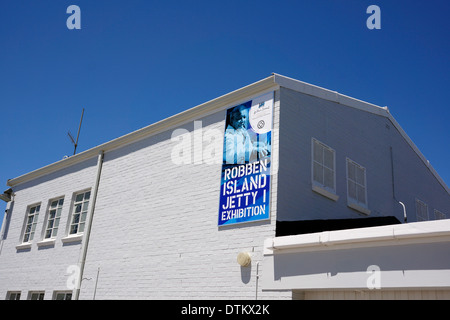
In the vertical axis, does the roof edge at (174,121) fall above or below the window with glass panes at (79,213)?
above

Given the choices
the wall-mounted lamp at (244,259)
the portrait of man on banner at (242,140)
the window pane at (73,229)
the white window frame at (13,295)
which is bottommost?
the white window frame at (13,295)

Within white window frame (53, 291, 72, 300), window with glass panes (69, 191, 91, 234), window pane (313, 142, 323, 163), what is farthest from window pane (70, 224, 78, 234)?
window pane (313, 142, 323, 163)

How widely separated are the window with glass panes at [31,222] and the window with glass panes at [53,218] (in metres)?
1.09

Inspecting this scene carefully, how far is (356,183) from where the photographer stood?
1323 cm

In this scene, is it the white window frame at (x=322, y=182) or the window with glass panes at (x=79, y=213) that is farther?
the window with glass panes at (x=79, y=213)

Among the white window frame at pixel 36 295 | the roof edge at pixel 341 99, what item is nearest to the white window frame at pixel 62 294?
the white window frame at pixel 36 295

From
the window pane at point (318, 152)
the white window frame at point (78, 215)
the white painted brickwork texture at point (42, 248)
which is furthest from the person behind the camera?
the white window frame at point (78, 215)

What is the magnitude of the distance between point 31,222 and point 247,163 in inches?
475

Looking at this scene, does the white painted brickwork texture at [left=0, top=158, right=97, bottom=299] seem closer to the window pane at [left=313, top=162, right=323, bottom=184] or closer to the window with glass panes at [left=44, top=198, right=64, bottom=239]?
the window with glass panes at [left=44, top=198, right=64, bottom=239]

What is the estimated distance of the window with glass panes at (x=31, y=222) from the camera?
731 inches

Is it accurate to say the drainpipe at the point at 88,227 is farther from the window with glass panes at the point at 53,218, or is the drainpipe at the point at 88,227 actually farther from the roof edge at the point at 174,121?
the window with glass panes at the point at 53,218

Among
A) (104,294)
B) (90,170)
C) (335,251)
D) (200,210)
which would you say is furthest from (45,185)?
(335,251)

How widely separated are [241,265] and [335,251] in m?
2.43

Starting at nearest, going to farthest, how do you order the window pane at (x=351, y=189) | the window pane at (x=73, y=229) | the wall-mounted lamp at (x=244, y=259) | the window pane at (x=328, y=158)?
the wall-mounted lamp at (x=244, y=259) → the window pane at (x=328, y=158) → the window pane at (x=351, y=189) → the window pane at (x=73, y=229)
